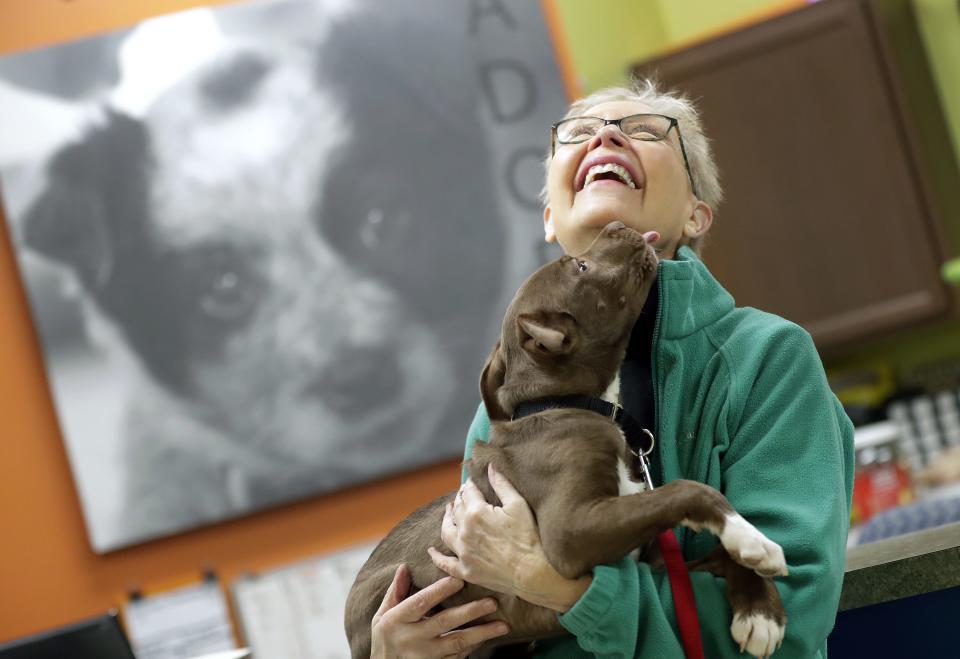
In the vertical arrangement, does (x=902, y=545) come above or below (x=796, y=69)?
below

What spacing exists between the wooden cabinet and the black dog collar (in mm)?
2578

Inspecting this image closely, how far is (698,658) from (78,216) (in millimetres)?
2992

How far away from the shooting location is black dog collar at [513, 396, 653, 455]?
1.52 m

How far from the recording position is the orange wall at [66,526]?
3.77 m

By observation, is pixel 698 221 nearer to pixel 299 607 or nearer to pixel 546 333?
pixel 546 333

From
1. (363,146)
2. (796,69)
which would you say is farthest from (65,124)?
(796,69)

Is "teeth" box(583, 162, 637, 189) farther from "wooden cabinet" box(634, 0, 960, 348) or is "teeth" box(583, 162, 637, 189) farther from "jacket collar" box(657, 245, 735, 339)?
"wooden cabinet" box(634, 0, 960, 348)

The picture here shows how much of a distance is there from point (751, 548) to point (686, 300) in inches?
15.1

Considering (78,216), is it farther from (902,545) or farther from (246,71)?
(902,545)

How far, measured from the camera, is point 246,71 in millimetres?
3861

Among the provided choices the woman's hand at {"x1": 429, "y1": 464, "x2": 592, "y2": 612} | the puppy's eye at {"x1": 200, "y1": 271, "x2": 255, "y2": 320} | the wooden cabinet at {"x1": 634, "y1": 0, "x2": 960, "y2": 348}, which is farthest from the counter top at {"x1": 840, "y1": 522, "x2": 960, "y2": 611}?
the puppy's eye at {"x1": 200, "y1": 271, "x2": 255, "y2": 320}

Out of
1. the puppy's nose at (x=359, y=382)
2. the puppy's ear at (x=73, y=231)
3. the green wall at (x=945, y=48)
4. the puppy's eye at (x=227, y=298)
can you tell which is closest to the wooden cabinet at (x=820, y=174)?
the green wall at (x=945, y=48)

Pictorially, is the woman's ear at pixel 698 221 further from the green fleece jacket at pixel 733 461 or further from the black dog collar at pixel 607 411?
the black dog collar at pixel 607 411

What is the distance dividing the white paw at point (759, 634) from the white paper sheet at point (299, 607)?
2.52 meters
